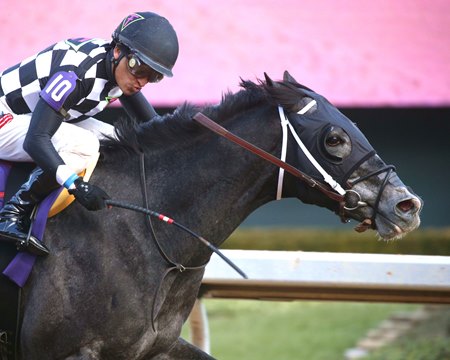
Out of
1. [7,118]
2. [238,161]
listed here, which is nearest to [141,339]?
[238,161]

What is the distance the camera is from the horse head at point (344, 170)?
409 cm

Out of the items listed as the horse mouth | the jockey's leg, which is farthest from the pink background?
the horse mouth

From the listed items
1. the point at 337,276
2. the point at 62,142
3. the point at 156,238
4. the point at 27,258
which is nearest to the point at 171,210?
the point at 156,238

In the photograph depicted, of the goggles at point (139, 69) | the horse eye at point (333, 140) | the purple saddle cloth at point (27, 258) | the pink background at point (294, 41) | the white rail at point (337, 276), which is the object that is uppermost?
the pink background at point (294, 41)

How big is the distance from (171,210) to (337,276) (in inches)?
53.6

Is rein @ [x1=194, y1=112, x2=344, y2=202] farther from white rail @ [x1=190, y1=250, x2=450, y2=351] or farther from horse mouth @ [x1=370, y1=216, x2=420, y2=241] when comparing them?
white rail @ [x1=190, y1=250, x2=450, y2=351]

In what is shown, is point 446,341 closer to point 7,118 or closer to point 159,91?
point 159,91

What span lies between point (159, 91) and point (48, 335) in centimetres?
504

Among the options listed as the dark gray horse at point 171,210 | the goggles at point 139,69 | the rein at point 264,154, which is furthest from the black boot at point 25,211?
the rein at point 264,154

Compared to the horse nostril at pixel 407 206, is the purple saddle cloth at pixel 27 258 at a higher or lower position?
lower

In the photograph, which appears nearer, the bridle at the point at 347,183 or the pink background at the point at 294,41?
the bridle at the point at 347,183

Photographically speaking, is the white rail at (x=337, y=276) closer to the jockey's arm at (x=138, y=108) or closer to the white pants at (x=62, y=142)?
the jockey's arm at (x=138, y=108)

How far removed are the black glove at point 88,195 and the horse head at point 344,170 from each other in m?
0.87

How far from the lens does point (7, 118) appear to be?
4.38m
